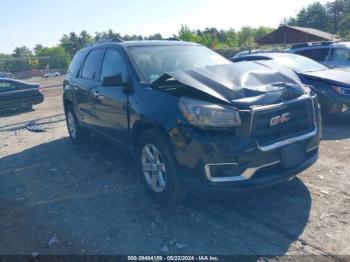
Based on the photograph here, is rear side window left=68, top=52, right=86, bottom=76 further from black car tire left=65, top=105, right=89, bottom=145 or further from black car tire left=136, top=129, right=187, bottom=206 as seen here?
black car tire left=136, top=129, right=187, bottom=206

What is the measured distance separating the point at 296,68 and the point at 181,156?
17.7 feet

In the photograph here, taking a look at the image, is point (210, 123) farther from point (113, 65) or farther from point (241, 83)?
point (113, 65)

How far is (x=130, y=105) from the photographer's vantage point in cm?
416

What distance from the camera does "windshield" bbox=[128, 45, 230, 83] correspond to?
14.1 feet

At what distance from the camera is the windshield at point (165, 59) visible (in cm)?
431

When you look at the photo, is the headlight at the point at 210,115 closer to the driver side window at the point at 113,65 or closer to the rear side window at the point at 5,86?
the driver side window at the point at 113,65

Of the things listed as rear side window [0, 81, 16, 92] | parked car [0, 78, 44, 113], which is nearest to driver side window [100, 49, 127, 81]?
parked car [0, 78, 44, 113]

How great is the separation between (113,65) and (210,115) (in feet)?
7.12

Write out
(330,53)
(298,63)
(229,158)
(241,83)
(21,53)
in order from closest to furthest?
(229,158)
(241,83)
(298,63)
(330,53)
(21,53)

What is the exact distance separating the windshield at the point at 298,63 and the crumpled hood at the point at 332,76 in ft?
0.96

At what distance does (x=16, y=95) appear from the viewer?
41.0ft

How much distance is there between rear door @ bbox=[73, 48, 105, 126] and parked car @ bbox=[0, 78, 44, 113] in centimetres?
723

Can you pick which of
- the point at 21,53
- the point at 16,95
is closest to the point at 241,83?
the point at 16,95

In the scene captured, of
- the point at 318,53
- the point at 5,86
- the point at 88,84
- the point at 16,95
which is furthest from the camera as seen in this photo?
the point at 5,86
